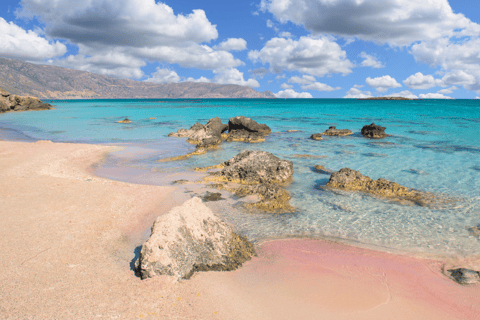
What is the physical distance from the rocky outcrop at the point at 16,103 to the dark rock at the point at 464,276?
248 feet

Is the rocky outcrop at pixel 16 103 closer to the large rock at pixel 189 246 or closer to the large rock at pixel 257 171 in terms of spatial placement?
the large rock at pixel 257 171

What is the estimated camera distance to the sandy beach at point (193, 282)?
13.6 ft

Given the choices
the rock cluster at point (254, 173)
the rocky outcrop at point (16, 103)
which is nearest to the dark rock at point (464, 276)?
the rock cluster at point (254, 173)

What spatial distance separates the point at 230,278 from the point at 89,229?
152 inches

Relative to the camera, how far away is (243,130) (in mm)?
24922

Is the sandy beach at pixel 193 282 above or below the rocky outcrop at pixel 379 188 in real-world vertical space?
below

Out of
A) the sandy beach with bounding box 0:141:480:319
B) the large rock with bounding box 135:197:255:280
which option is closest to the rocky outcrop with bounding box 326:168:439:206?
the sandy beach with bounding box 0:141:480:319

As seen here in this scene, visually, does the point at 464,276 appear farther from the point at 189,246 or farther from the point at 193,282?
the point at 189,246

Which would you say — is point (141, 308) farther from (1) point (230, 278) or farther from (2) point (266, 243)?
(2) point (266, 243)

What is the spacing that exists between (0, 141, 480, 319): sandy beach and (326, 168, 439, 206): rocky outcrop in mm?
3979

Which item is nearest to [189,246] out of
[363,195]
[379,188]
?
[363,195]

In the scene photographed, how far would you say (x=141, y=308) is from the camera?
4.04 meters

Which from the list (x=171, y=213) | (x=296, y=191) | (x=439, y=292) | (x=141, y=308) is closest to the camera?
(x=141, y=308)

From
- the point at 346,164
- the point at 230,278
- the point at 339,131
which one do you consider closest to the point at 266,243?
the point at 230,278
